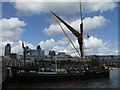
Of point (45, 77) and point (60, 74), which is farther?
point (60, 74)

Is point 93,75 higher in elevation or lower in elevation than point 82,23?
lower

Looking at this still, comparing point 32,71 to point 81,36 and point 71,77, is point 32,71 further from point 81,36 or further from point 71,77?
point 81,36

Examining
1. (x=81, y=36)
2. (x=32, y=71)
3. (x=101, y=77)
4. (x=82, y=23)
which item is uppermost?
(x=82, y=23)

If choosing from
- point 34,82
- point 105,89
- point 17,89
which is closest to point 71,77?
point 34,82

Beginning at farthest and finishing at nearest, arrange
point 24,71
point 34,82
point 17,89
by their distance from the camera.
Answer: point 24,71, point 34,82, point 17,89

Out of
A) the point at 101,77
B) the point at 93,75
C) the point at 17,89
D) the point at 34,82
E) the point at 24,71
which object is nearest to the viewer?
the point at 17,89

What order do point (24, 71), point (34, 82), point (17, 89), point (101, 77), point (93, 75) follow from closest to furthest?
1. point (17, 89)
2. point (34, 82)
3. point (24, 71)
4. point (93, 75)
5. point (101, 77)

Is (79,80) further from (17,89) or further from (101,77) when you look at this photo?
(17,89)

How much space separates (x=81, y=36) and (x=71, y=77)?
41.6 feet

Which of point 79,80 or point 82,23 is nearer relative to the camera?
point 79,80

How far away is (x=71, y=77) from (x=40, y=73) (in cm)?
836

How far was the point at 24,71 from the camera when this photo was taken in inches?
1617

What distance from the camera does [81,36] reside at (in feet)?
159

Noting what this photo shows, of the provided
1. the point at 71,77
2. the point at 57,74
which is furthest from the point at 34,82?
the point at 71,77
